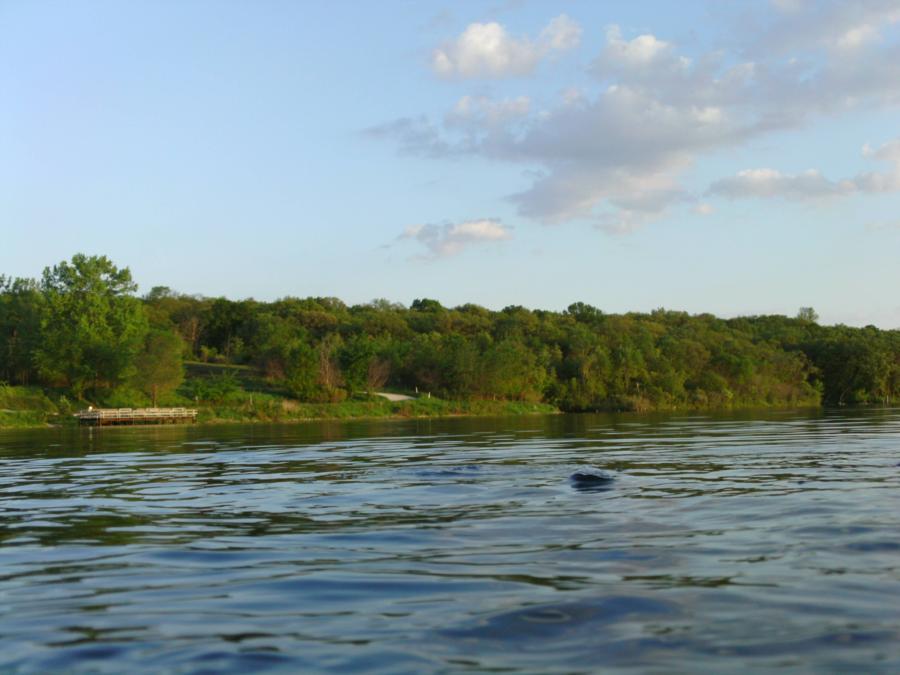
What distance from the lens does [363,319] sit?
462 feet

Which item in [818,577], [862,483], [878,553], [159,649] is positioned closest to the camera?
[159,649]

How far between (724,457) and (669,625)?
18.0m

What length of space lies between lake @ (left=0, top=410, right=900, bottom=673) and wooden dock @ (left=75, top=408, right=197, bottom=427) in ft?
176

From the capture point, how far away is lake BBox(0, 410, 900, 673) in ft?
20.6

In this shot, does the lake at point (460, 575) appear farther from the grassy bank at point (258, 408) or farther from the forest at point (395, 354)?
the forest at point (395, 354)

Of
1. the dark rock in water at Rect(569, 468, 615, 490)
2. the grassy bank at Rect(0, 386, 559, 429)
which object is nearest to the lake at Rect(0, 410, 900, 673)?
the dark rock in water at Rect(569, 468, 615, 490)

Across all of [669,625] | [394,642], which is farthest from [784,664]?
[394,642]

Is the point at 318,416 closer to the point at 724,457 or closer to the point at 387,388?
the point at 387,388

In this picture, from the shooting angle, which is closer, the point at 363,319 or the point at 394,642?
the point at 394,642

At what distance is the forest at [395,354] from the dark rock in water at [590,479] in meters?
68.3

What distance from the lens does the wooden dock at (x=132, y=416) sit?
69.0 m

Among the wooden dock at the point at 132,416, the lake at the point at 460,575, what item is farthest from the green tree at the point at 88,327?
the lake at the point at 460,575

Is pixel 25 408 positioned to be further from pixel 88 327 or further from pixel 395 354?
pixel 395 354

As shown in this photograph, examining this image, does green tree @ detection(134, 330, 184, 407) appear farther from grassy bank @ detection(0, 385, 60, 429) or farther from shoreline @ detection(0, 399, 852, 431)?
grassy bank @ detection(0, 385, 60, 429)
